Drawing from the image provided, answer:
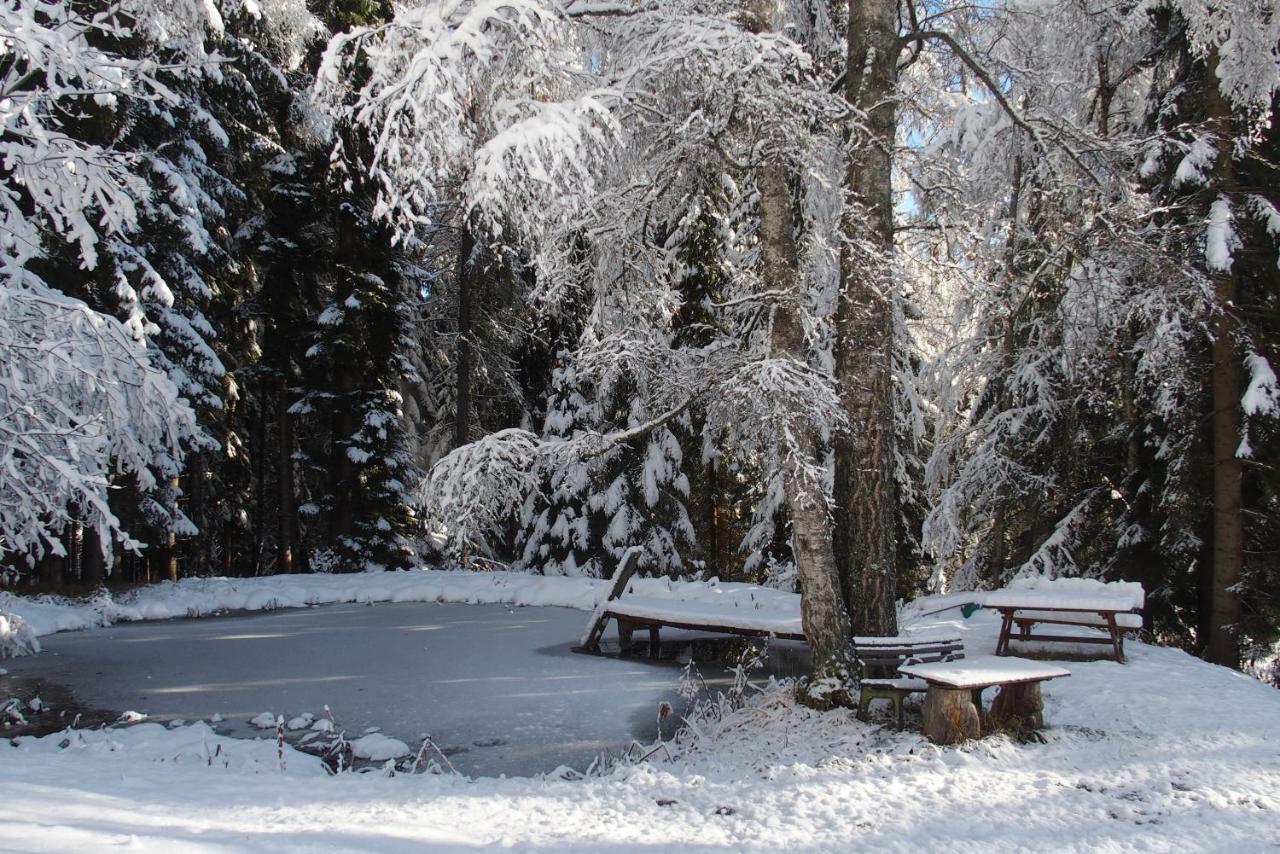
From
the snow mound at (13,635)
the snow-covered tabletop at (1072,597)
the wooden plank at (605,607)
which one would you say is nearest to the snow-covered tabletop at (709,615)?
the wooden plank at (605,607)

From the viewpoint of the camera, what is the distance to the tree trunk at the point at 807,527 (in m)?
7.00

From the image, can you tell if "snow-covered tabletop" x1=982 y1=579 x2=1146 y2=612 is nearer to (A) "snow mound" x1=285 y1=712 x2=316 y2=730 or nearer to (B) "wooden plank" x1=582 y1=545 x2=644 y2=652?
(B) "wooden plank" x1=582 y1=545 x2=644 y2=652

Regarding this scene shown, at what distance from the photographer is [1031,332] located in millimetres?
13203

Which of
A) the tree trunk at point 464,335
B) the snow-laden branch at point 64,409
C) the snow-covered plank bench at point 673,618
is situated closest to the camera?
the snow-laden branch at point 64,409

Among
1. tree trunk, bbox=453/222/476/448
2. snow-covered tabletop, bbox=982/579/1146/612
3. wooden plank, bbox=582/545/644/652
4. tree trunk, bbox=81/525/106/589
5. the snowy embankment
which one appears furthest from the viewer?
tree trunk, bbox=453/222/476/448

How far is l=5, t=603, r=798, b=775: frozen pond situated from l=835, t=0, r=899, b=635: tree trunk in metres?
2.26

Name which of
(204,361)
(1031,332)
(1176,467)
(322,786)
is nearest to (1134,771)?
(322,786)

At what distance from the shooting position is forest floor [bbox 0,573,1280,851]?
14.4 ft

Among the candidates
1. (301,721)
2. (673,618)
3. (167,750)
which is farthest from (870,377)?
(167,750)

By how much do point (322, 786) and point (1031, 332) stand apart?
11714 millimetres

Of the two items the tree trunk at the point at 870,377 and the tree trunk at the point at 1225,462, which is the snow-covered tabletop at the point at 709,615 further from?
the tree trunk at the point at 1225,462

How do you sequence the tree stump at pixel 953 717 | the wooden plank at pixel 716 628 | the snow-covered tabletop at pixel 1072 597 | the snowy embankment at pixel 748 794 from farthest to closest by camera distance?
the wooden plank at pixel 716 628, the snow-covered tabletop at pixel 1072 597, the tree stump at pixel 953 717, the snowy embankment at pixel 748 794

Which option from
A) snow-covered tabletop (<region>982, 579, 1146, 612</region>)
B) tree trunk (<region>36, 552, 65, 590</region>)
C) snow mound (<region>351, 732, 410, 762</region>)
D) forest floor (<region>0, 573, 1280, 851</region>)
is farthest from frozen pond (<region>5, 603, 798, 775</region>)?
snow-covered tabletop (<region>982, 579, 1146, 612</region>)

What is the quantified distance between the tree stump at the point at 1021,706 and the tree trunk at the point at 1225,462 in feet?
18.5
